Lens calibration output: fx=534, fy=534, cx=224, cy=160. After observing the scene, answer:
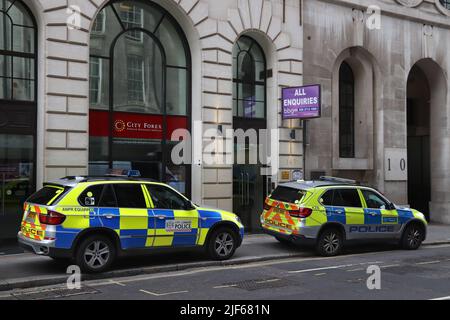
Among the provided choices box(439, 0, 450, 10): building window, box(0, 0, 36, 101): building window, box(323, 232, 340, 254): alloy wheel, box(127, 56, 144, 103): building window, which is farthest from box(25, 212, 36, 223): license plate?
box(439, 0, 450, 10): building window

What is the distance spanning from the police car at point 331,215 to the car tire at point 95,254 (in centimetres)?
460

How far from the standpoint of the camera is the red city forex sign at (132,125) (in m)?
14.7

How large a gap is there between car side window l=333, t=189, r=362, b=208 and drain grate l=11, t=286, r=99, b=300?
6.57 metres

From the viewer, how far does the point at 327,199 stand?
42.4ft

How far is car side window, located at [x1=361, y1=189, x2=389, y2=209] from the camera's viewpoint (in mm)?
13627

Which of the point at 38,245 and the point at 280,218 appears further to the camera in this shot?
the point at 280,218

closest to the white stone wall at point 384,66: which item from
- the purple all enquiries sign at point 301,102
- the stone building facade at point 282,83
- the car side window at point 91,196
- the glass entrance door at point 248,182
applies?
the stone building facade at point 282,83

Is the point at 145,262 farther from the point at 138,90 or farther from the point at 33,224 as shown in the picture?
the point at 138,90

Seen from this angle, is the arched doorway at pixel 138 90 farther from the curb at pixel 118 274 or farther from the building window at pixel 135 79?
the curb at pixel 118 274

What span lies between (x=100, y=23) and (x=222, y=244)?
7.34 m

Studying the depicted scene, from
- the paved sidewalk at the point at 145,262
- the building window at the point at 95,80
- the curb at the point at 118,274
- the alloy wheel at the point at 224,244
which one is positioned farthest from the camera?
the building window at the point at 95,80

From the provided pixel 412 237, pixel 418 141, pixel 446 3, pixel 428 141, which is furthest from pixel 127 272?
pixel 446 3

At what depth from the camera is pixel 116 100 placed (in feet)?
49.6
